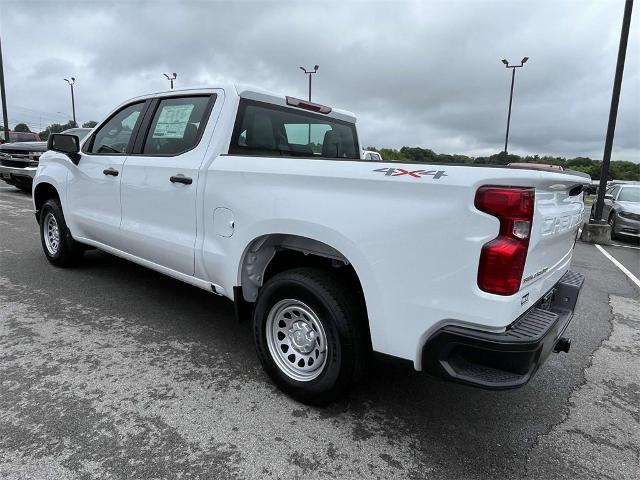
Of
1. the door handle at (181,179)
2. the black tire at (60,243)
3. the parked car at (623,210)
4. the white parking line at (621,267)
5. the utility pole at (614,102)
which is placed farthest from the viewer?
the parked car at (623,210)

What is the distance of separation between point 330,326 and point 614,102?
11.2 m

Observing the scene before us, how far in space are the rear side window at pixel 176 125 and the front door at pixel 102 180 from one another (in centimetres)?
30

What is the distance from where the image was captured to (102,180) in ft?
13.8

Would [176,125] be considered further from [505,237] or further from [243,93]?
[505,237]

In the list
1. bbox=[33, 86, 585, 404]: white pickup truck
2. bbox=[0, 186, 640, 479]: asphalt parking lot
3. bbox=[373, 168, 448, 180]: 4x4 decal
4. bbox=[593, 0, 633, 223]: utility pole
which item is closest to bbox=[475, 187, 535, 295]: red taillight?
bbox=[33, 86, 585, 404]: white pickup truck

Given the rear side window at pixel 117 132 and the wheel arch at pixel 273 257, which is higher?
the rear side window at pixel 117 132

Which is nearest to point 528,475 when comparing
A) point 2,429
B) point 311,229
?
point 311,229

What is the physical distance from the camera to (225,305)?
4.42m

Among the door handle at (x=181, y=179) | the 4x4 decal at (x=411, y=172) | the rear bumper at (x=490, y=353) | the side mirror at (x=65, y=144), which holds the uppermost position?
the side mirror at (x=65, y=144)

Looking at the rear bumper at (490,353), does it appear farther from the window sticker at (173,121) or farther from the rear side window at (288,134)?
the window sticker at (173,121)

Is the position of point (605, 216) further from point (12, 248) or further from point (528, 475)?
point (12, 248)

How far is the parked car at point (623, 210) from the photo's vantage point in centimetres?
1076

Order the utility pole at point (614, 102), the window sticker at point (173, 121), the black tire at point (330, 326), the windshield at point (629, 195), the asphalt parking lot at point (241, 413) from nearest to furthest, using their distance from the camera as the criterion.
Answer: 1. the asphalt parking lot at point (241, 413)
2. the black tire at point (330, 326)
3. the window sticker at point (173, 121)
4. the utility pole at point (614, 102)
5. the windshield at point (629, 195)

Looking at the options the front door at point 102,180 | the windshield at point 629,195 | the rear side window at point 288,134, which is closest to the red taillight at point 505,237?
the rear side window at point 288,134
